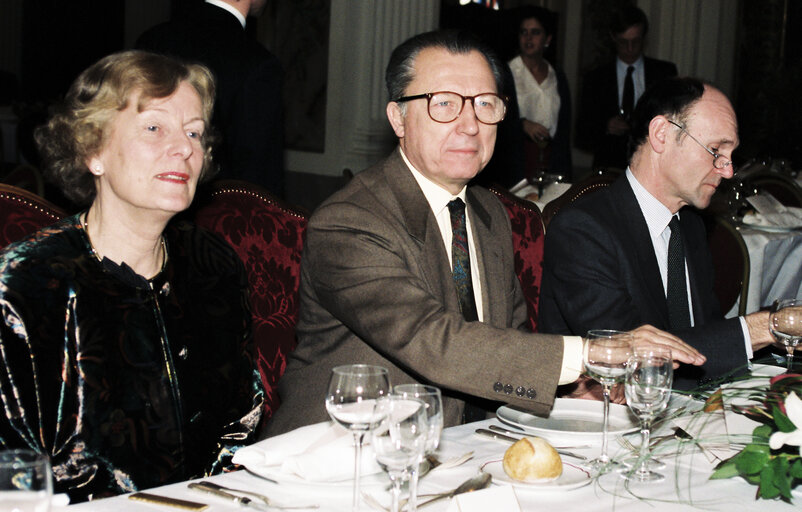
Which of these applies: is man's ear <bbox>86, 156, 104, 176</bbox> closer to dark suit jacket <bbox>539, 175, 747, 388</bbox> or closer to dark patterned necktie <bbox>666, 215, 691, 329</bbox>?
dark suit jacket <bbox>539, 175, 747, 388</bbox>

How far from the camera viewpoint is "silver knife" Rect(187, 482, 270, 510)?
1.22 meters

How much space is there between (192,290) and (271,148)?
122 centimetres

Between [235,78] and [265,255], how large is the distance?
34.4 inches

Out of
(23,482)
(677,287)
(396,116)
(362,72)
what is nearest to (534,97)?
(362,72)

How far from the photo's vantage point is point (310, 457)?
1304 millimetres

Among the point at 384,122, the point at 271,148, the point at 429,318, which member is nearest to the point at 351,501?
the point at 429,318

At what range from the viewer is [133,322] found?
1.69 m

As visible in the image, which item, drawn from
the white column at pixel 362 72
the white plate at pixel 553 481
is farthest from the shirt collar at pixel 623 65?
the white plate at pixel 553 481

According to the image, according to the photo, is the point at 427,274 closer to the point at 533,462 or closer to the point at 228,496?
the point at 533,462

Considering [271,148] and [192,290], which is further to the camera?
[271,148]

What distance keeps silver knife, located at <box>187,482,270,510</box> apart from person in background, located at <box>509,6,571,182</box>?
4924 mm

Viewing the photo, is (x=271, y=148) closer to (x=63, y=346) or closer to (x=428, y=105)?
(x=428, y=105)

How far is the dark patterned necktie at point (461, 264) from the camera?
2.01 m

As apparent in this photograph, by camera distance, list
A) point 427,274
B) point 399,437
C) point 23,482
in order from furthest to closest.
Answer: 1. point 427,274
2. point 399,437
3. point 23,482
